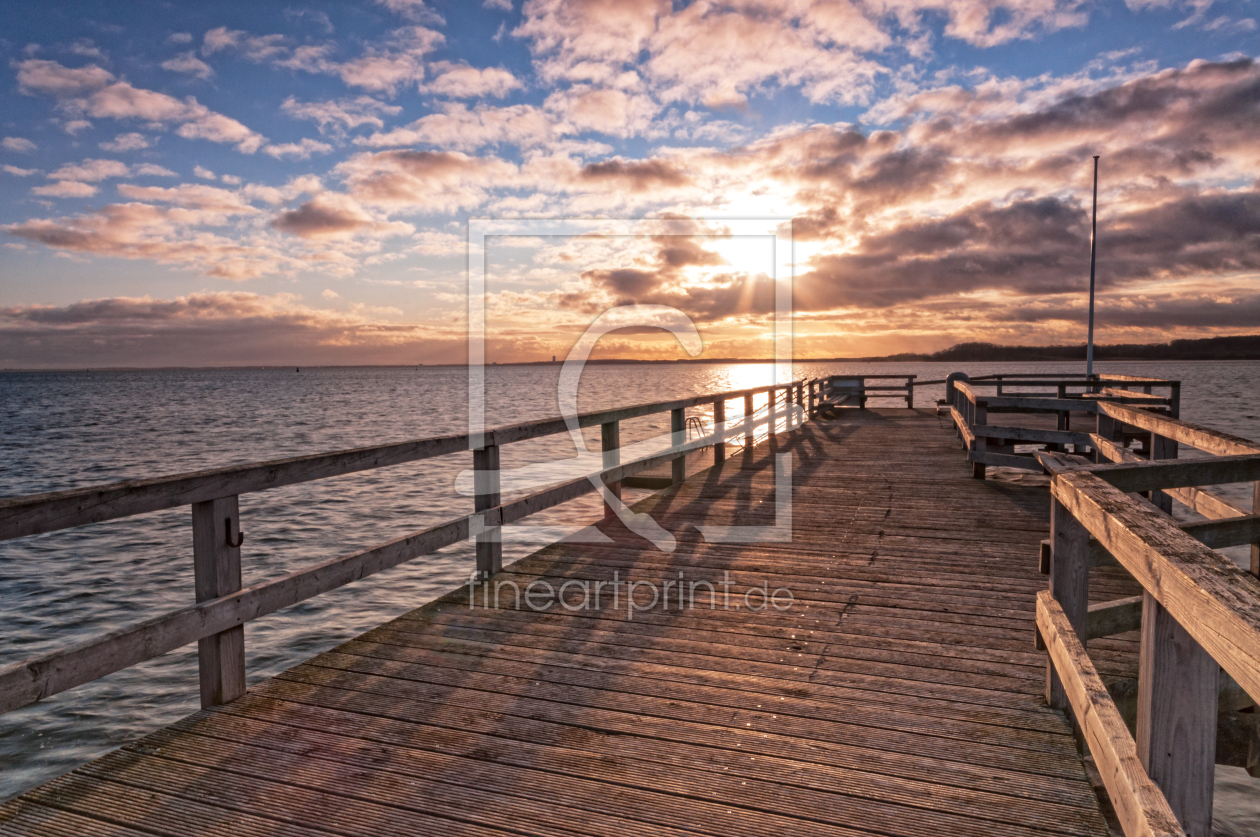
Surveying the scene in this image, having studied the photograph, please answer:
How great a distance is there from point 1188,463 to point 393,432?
4263 cm

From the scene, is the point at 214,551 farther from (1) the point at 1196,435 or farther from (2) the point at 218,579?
(1) the point at 1196,435

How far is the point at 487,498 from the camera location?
5.33 m

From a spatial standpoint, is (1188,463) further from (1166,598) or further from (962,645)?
(962,645)

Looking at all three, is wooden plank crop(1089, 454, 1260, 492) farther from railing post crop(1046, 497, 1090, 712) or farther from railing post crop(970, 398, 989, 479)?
railing post crop(970, 398, 989, 479)

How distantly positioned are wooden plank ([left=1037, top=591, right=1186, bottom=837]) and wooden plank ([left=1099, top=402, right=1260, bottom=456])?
1.25m

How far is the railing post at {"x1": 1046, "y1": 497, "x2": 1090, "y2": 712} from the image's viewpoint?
3.12m

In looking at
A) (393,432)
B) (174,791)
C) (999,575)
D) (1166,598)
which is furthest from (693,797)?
(393,432)

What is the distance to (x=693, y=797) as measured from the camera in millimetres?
2754

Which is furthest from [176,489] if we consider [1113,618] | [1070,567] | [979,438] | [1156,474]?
[979,438]

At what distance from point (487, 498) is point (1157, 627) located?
13.8 ft

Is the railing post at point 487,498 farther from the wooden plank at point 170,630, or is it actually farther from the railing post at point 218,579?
the railing post at point 218,579

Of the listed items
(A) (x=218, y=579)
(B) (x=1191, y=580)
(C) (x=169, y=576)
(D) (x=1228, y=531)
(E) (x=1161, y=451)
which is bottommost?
(C) (x=169, y=576)

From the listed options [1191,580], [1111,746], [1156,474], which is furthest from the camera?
[1156,474]

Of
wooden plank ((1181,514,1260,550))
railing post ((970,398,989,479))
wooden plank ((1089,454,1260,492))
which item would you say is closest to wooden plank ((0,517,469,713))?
wooden plank ((1089,454,1260,492))
